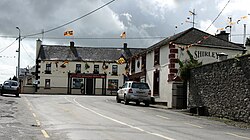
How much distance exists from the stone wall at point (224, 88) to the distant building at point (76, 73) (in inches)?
1582

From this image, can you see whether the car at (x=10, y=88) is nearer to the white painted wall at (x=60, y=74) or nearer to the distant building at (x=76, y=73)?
the distant building at (x=76, y=73)

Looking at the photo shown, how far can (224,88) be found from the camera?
21.9 meters

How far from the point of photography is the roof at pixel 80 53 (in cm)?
6762

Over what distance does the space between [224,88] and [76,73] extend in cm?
4649

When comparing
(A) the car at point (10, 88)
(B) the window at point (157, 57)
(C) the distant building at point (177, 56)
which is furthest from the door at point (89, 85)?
(B) the window at point (157, 57)

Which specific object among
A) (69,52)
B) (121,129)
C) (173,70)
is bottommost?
(121,129)

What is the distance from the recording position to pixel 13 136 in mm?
11594

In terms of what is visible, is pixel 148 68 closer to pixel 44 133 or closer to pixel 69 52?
pixel 44 133

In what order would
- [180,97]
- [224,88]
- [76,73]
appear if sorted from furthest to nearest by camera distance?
[76,73]
[180,97]
[224,88]

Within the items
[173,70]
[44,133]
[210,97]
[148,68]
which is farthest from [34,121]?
[148,68]

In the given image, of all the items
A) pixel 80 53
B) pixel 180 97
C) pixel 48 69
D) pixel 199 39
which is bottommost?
pixel 180 97

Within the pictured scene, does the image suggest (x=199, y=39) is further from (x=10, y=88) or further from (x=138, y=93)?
(x=10, y=88)

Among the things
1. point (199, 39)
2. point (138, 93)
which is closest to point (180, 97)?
point (138, 93)

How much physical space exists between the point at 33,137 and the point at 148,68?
27.2 m
